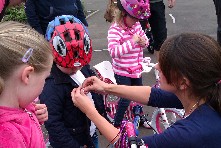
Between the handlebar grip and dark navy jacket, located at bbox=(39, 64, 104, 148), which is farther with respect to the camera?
dark navy jacket, located at bbox=(39, 64, 104, 148)

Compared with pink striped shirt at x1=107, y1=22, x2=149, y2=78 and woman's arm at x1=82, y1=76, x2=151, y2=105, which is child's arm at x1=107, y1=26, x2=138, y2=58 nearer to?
pink striped shirt at x1=107, y1=22, x2=149, y2=78

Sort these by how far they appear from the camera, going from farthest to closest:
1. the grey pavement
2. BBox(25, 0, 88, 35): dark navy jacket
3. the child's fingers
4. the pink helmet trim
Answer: the grey pavement
BBox(25, 0, 88, 35): dark navy jacket
the pink helmet trim
the child's fingers

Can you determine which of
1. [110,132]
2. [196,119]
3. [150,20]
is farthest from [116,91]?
[150,20]

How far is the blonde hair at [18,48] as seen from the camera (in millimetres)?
1596

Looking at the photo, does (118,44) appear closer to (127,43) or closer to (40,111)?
(127,43)

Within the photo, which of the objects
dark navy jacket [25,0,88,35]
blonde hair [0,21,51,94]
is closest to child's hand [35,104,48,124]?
blonde hair [0,21,51,94]

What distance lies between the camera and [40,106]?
2.05 m

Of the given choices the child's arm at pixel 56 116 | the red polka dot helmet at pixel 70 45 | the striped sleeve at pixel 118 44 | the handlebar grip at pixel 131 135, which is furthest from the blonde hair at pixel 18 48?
the striped sleeve at pixel 118 44

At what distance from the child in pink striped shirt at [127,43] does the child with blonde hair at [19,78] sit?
2.45 metres

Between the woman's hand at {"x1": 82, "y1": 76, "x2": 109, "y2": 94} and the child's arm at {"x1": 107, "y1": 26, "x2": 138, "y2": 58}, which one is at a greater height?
the woman's hand at {"x1": 82, "y1": 76, "x2": 109, "y2": 94}

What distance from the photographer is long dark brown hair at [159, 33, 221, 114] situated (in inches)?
81.7

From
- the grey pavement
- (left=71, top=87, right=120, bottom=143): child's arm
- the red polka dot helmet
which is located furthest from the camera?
the grey pavement

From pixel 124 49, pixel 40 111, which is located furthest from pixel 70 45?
pixel 124 49

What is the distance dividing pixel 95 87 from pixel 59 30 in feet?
1.49
